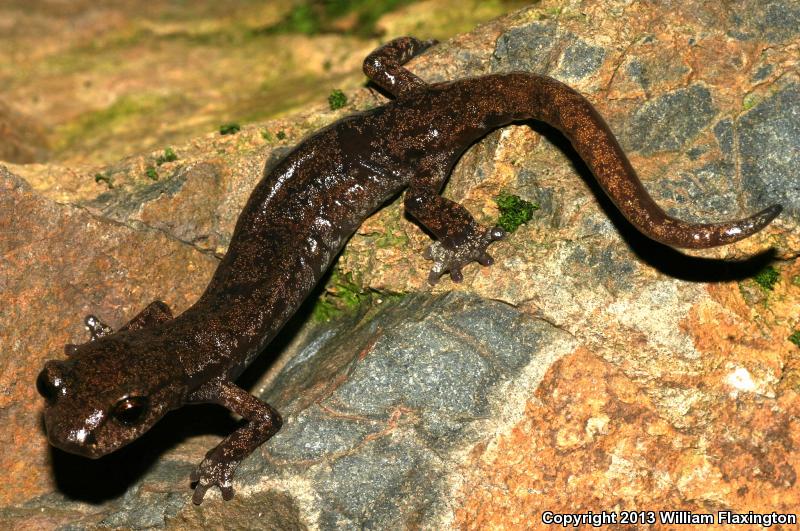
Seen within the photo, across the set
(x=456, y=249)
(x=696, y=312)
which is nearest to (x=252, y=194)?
(x=456, y=249)

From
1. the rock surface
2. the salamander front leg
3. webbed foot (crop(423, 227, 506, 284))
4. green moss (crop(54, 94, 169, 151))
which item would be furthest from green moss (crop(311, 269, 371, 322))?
green moss (crop(54, 94, 169, 151))

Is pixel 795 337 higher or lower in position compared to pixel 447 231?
lower

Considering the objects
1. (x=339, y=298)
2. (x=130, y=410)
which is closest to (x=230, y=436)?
(x=130, y=410)

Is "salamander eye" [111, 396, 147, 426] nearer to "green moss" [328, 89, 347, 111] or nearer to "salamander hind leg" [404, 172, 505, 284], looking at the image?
"salamander hind leg" [404, 172, 505, 284]

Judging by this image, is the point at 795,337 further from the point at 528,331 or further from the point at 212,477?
the point at 212,477

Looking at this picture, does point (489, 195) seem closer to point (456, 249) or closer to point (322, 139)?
point (456, 249)

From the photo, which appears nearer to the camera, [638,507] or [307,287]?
[638,507]

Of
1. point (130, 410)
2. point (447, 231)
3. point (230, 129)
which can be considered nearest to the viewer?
point (130, 410)

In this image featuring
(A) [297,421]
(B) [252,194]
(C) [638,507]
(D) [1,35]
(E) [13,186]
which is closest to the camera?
(C) [638,507]
